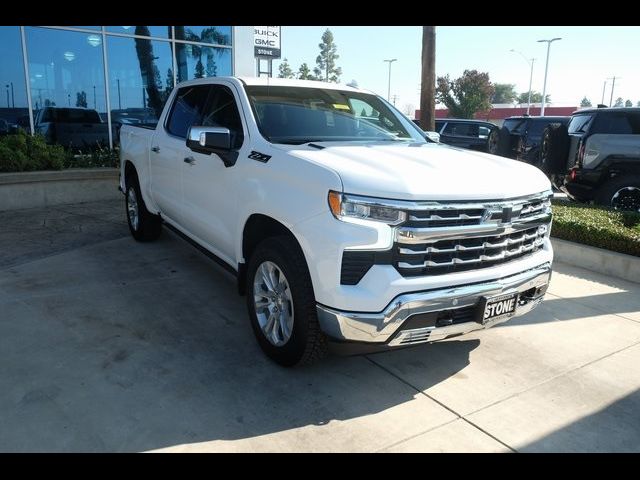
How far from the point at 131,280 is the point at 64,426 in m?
2.55

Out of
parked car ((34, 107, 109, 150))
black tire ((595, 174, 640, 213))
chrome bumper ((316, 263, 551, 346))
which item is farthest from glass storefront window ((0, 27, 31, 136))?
black tire ((595, 174, 640, 213))

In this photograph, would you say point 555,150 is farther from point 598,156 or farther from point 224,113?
point 224,113

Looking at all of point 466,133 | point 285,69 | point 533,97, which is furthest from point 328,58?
point 466,133

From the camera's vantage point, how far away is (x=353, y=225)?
9.46 feet

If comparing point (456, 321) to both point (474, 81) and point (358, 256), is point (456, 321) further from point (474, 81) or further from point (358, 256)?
point (474, 81)

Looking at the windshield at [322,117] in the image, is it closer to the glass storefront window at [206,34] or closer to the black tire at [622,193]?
the black tire at [622,193]

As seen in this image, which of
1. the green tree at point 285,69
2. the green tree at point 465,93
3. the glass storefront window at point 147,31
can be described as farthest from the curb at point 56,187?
the green tree at point 285,69

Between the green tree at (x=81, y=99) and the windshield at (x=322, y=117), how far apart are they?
8820 millimetres

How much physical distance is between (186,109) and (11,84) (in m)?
7.56

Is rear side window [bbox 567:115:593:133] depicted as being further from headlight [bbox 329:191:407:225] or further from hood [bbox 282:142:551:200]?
headlight [bbox 329:191:407:225]

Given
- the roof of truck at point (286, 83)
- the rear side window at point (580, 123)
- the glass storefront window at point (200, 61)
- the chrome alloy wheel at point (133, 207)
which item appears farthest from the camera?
the glass storefront window at point (200, 61)

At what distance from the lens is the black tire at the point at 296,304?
3.15m

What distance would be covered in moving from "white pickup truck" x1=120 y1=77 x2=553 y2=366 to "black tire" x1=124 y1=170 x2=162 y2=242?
208 centimetres
